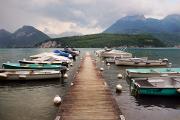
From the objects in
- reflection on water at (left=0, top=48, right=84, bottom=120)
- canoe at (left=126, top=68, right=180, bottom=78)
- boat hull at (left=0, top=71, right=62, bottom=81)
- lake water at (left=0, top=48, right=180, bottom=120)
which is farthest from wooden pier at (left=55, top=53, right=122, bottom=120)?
canoe at (left=126, top=68, right=180, bottom=78)

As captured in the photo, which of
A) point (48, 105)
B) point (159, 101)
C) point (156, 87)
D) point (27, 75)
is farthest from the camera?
point (27, 75)

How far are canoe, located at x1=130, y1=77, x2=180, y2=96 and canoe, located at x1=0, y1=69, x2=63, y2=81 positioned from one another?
1172 cm

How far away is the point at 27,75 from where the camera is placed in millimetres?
37812

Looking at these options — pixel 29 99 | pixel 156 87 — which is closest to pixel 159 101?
pixel 156 87

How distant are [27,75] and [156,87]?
17.3 metres

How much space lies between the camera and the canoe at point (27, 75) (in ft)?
123

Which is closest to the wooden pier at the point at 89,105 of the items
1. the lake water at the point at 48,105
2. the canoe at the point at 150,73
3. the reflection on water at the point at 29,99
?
the lake water at the point at 48,105

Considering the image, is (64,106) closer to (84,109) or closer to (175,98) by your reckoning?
(84,109)

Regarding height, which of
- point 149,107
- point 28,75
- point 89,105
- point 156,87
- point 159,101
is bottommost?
point 149,107

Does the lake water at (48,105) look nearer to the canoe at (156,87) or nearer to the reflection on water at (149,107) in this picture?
the reflection on water at (149,107)

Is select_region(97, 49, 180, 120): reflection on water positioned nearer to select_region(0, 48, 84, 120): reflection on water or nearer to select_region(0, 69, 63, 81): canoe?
select_region(0, 48, 84, 120): reflection on water

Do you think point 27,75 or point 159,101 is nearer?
point 159,101

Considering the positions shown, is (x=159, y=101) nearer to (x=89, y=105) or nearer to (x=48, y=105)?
(x=89, y=105)

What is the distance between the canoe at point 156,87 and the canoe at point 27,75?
38.5 ft
